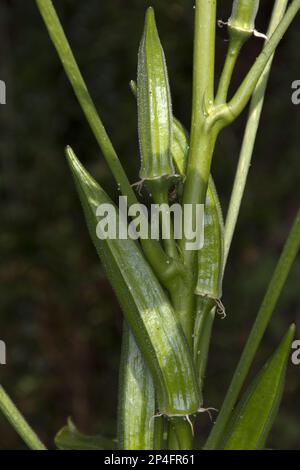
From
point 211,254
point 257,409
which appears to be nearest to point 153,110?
point 211,254

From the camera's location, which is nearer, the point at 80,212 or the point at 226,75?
the point at 226,75

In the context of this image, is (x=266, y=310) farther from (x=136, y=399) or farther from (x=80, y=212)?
(x=80, y=212)

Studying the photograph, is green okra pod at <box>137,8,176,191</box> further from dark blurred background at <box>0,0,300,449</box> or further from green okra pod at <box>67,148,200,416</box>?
dark blurred background at <box>0,0,300,449</box>

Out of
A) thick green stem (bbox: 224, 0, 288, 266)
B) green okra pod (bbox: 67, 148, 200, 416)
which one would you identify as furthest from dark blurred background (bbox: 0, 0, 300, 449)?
green okra pod (bbox: 67, 148, 200, 416)

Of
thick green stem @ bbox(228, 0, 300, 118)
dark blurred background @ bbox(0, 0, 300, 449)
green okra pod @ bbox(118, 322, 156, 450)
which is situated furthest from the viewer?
dark blurred background @ bbox(0, 0, 300, 449)

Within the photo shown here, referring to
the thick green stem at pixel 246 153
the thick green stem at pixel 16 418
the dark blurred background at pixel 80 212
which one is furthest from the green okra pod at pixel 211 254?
the dark blurred background at pixel 80 212

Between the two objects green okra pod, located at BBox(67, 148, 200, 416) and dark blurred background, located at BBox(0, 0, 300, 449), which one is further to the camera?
dark blurred background, located at BBox(0, 0, 300, 449)

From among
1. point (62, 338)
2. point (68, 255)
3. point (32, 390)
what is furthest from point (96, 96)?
point (32, 390)
